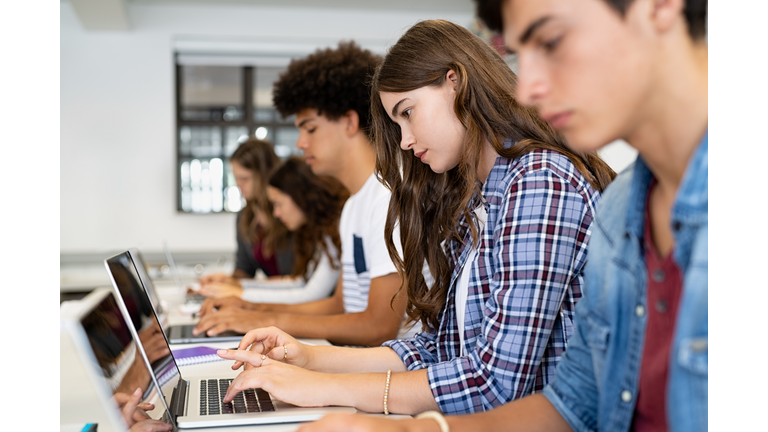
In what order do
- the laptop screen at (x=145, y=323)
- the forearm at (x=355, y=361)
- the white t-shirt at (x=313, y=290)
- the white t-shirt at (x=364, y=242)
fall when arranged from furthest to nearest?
1. the white t-shirt at (x=313, y=290)
2. the white t-shirt at (x=364, y=242)
3. the forearm at (x=355, y=361)
4. the laptop screen at (x=145, y=323)

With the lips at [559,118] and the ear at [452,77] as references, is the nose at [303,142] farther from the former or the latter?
the lips at [559,118]

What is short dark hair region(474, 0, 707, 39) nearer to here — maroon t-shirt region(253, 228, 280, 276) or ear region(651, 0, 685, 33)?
ear region(651, 0, 685, 33)

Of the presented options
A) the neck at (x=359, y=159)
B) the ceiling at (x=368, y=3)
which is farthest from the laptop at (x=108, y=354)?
the ceiling at (x=368, y=3)

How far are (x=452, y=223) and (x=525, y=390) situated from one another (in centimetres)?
41

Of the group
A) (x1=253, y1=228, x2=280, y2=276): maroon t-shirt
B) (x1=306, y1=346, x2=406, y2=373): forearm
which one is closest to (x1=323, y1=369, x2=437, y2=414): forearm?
(x1=306, y1=346, x2=406, y2=373): forearm

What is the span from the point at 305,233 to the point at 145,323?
1683 millimetres

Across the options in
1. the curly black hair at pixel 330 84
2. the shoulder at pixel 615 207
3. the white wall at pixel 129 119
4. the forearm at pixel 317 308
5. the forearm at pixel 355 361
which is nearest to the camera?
the shoulder at pixel 615 207

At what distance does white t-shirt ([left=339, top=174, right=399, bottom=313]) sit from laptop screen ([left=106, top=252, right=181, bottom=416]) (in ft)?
2.05

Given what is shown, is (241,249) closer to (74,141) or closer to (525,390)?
(74,141)

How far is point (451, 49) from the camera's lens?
1165 millimetres

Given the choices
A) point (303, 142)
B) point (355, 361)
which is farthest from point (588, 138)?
point (303, 142)

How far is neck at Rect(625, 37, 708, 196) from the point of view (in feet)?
1.96

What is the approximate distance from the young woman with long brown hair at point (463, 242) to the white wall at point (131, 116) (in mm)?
4062

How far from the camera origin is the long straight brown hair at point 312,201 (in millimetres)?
2730
